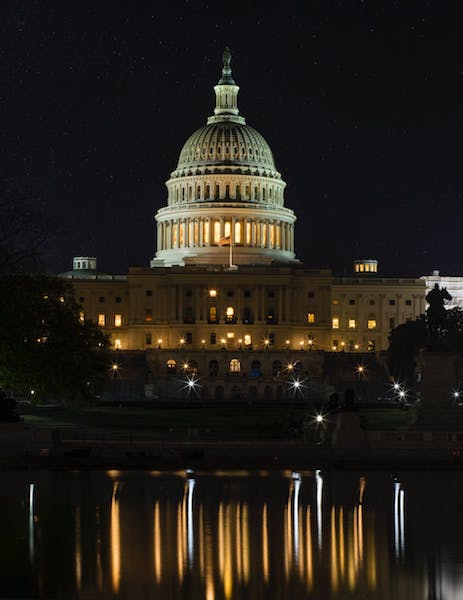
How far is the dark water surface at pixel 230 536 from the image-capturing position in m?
31.5

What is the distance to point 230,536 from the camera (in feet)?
124

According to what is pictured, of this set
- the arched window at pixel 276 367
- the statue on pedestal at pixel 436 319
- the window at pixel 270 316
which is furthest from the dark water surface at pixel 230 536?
the window at pixel 270 316

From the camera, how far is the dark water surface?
3148cm

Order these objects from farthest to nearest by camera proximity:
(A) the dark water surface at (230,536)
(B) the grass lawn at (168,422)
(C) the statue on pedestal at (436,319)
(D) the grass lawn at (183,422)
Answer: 1. (B) the grass lawn at (168,422)
2. (D) the grass lawn at (183,422)
3. (C) the statue on pedestal at (436,319)
4. (A) the dark water surface at (230,536)

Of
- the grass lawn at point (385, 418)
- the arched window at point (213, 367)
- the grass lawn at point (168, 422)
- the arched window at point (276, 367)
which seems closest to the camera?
the grass lawn at point (168, 422)

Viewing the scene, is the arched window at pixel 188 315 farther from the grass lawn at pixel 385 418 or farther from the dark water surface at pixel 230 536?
the dark water surface at pixel 230 536

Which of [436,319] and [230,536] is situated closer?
[230,536]

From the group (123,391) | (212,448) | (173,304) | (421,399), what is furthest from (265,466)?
(173,304)

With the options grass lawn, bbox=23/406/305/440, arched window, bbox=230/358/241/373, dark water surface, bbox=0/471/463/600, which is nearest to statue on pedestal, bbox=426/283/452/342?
grass lawn, bbox=23/406/305/440

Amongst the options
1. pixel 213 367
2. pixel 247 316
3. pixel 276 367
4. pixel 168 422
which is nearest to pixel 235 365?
pixel 213 367

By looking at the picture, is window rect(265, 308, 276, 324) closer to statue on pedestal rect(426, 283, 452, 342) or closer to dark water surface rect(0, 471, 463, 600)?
statue on pedestal rect(426, 283, 452, 342)

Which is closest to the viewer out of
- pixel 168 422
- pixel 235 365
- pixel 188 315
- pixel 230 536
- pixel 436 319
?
pixel 230 536

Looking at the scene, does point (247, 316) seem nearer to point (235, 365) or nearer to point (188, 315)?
point (188, 315)

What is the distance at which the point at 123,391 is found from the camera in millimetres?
147875
